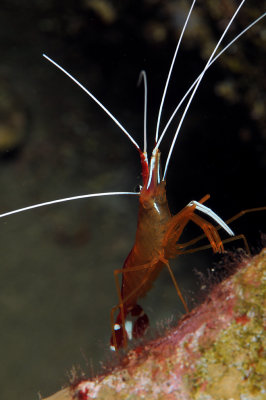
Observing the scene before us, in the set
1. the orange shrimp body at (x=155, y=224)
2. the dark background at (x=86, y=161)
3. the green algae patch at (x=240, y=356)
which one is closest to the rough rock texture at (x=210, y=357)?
the green algae patch at (x=240, y=356)

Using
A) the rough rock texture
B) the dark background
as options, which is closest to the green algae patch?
the rough rock texture

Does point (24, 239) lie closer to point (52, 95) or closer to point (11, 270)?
point (11, 270)

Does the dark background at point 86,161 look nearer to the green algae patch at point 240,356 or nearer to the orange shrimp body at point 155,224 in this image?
the orange shrimp body at point 155,224

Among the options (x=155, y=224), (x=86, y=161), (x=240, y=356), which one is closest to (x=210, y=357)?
(x=240, y=356)

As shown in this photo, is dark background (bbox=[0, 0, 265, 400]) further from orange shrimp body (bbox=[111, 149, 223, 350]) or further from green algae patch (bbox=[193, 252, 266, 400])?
green algae patch (bbox=[193, 252, 266, 400])

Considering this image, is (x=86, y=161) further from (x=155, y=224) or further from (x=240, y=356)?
(x=240, y=356)

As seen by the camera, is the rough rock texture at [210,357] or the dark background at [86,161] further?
the dark background at [86,161]

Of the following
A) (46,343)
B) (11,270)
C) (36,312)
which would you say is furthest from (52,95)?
(46,343)
